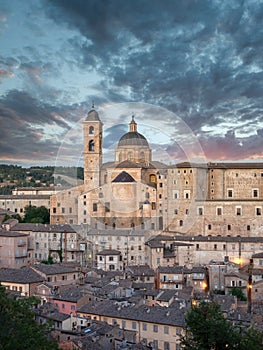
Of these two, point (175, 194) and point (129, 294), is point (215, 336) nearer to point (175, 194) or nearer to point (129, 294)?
point (129, 294)

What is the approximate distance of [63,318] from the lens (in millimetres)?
23203

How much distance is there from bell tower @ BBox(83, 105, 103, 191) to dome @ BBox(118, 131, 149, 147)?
12.9 ft

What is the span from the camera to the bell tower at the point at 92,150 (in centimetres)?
5138

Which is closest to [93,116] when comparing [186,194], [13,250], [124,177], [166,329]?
[124,177]

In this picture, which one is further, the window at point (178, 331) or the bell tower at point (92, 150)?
the bell tower at point (92, 150)

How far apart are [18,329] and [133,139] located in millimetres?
42665

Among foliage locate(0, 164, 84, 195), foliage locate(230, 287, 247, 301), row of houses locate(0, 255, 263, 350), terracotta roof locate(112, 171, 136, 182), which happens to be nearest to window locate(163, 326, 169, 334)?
row of houses locate(0, 255, 263, 350)

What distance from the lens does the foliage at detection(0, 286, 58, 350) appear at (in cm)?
1348

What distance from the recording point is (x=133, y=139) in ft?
183

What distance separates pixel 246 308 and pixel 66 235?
17369mm

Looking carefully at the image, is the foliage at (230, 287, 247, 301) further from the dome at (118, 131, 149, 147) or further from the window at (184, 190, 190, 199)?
the dome at (118, 131, 149, 147)

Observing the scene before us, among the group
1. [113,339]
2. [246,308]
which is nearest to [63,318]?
[113,339]

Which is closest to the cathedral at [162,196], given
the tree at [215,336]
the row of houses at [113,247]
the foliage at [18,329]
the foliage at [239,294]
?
the row of houses at [113,247]

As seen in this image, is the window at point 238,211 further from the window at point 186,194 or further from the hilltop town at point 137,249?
the window at point 186,194
